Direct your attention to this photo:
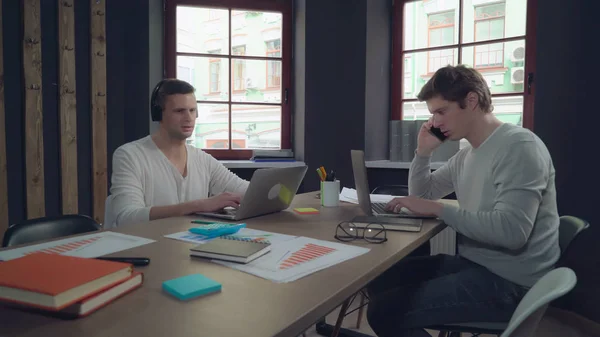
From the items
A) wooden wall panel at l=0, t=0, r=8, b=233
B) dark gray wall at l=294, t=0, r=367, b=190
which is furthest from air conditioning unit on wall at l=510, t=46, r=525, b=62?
Result: wooden wall panel at l=0, t=0, r=8, b=233

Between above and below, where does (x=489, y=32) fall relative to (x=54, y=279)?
above

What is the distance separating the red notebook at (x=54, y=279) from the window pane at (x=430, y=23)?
3.15 m

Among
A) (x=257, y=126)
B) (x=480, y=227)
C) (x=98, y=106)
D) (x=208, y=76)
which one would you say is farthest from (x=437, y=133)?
(x=98, y=106)

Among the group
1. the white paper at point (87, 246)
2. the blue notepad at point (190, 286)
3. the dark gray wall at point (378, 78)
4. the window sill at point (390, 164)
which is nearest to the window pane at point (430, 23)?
the dark gray wall at point (378, 78)

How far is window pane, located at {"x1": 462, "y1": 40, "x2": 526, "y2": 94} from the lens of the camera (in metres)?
3.04

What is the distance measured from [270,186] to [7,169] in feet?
7.53

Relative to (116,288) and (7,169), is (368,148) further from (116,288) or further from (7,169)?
(116,288)

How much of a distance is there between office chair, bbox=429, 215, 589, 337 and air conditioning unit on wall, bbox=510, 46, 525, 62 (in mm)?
1829

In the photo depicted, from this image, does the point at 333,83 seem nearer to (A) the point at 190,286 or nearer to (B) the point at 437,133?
(B) the point at 437,133

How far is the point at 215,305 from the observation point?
729mm

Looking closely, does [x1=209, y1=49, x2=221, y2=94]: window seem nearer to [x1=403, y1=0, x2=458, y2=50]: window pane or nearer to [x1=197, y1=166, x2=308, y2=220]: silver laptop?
[x1=403, y1=0, x2=458, y2=50]: window pane

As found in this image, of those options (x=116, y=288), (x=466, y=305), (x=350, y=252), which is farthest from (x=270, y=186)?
(x=116, y=288)

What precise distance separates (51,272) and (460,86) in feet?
4.54

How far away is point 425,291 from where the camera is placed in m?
1.33
